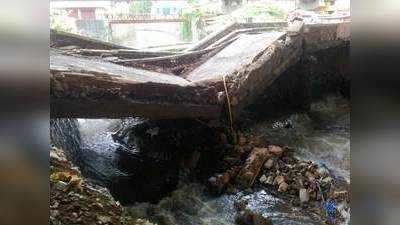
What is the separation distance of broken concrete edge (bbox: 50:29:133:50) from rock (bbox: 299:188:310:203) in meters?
1.01

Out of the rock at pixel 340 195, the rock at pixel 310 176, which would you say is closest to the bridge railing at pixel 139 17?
the rock at pixel 310 176

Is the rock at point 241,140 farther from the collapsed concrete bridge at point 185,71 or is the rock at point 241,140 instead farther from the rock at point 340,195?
the rock at point 340,195

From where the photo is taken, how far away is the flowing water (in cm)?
177

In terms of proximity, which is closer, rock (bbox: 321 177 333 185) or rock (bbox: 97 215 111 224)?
rock (bbox: 97 215 111 224)

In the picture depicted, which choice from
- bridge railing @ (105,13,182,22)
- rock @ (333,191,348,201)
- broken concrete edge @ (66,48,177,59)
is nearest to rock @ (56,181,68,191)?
broken concrete edge @ (66,48,177,59)

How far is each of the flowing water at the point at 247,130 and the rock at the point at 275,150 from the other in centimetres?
2

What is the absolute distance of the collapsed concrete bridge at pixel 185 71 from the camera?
1.73m

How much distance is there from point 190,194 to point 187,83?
0.51 meters

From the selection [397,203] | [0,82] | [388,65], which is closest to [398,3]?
[388,65]

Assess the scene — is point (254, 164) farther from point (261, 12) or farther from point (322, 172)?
point (261, 12)

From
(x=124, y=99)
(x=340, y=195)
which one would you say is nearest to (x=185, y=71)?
(x=124, y=99)

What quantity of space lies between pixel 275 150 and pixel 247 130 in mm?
155

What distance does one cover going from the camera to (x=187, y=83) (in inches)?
74.9

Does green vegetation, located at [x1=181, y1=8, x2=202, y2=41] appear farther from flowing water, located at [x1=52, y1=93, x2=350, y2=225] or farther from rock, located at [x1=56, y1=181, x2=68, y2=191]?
rock, located at [x1=56, y1=181, x2=68, y2=191]
